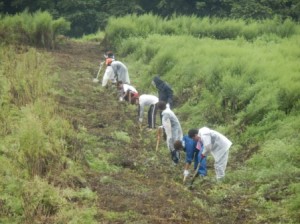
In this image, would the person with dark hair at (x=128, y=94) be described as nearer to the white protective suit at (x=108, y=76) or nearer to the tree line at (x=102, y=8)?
the white protective suit at (x=108, y=76)

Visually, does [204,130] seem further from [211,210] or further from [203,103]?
[203,103]

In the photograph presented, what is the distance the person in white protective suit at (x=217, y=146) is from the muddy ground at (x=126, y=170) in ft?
2.52

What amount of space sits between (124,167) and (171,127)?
184cm

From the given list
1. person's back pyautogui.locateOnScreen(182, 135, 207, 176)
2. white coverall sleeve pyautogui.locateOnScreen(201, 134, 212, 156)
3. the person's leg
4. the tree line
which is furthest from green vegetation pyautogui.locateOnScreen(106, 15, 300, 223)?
the tree line

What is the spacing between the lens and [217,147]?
35.4 feet

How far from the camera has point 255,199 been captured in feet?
30.7

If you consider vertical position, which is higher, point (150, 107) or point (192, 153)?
point (192, 153)

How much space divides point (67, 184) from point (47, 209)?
0.94 metres

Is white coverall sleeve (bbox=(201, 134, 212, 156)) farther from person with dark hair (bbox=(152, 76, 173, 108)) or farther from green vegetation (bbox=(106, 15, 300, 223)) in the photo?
person with dark hair (bbox=(152, 76, 173, 108))

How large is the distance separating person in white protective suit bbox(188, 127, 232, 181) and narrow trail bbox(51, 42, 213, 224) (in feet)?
3.00

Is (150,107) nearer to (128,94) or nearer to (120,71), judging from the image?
(128,94)

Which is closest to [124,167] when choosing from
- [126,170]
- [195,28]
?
[126,170]

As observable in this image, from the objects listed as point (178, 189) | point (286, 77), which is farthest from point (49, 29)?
point (178, 189)

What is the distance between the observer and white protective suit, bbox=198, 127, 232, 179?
10.5 meters
